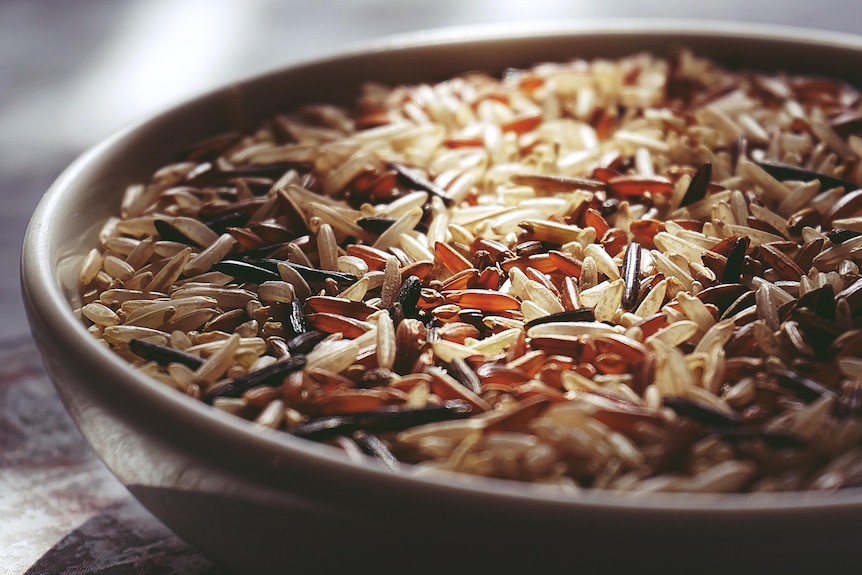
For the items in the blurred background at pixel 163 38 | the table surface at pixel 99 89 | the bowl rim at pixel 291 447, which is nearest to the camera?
the bowl rim at pixel 291 447

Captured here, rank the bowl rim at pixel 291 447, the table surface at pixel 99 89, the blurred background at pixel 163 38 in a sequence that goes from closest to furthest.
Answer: the bowl rim at pixel 291 447 < the table surface at pixel 99 89 < the blurred background at pixel 163 38

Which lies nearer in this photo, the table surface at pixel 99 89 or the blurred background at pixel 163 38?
the table surface at pixel 99 89

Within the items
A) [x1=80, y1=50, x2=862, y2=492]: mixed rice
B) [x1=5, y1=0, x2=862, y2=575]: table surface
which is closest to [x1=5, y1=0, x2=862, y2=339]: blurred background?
[x1=5, y1=0, x2=862, y2=575]: table surface

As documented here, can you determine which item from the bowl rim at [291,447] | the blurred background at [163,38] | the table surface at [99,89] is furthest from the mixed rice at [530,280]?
the blurred background at [163,38]

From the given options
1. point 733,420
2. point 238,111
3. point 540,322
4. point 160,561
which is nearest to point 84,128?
point 238,111

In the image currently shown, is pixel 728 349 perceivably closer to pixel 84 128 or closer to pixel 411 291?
pixel 411 291

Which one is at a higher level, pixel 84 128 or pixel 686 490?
pixel 686 490

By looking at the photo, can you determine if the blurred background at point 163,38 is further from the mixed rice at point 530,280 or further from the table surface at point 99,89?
the mixed rice at point 530,280
